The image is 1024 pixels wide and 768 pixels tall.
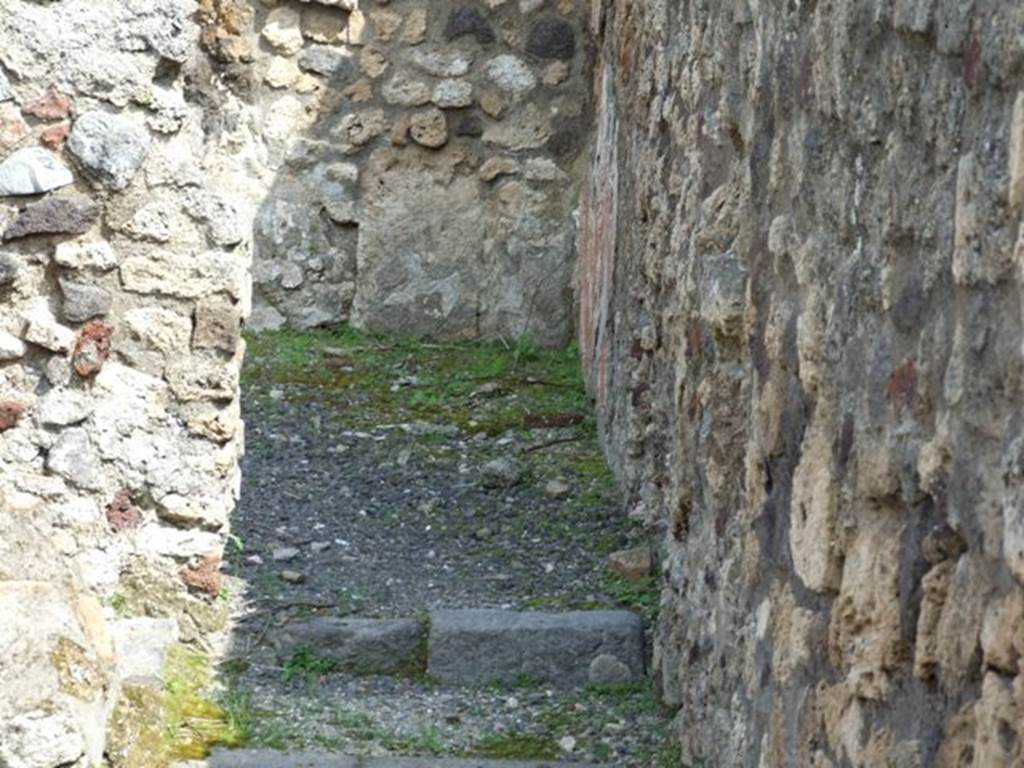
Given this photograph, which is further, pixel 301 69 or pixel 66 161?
pixel 301 69

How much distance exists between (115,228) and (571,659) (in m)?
1.41

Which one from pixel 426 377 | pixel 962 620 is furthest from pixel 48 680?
pixel 426 377

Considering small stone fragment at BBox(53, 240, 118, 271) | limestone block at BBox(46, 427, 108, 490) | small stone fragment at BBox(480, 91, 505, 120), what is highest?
small stone fragment at BBox(480, 91, 505, 120)

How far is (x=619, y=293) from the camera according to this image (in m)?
5.43

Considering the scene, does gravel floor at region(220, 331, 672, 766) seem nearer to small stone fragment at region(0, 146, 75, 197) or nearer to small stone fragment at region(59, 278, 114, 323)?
small stone fragment at region(59, 278, 114, 323)

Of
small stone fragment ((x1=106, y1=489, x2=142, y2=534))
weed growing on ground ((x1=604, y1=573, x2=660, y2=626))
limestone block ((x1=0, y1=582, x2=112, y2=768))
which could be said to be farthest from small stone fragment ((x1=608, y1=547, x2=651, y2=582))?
limestone block ((x1=0, y1=582, x2=112, y2=768))

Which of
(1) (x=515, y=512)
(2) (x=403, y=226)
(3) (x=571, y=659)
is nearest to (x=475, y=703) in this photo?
(3) (x=571, y=659)

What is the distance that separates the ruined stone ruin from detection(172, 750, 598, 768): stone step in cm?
16

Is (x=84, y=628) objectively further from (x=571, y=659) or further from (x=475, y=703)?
(x=571, y=659)

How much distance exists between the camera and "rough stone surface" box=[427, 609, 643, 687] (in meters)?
4.03

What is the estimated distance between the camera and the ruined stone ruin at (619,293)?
5.98 ft

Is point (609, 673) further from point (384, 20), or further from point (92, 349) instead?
point (384, 20)

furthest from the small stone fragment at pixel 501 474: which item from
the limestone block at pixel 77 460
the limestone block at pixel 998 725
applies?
the limestone block at pixel 998 725

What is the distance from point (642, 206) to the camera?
4.88m
